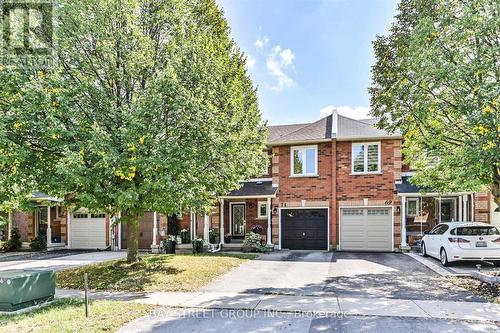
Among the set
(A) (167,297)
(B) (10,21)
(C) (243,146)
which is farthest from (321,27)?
(A) (167,297)

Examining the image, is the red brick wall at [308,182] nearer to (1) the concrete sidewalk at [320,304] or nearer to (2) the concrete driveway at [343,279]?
(2) the concrete driveway at [343,279]

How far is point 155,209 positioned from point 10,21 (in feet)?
23.1

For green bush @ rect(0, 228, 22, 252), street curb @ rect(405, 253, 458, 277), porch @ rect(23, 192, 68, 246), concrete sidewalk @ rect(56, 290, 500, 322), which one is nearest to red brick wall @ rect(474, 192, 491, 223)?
street curb @ rect(405, 253, 458, 277)

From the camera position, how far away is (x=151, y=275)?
465 inches

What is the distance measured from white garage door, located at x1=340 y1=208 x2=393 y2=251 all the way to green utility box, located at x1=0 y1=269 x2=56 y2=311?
46.5 feet

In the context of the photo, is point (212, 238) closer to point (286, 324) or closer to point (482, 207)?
point (286, 324)

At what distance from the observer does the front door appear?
21391 millimetres

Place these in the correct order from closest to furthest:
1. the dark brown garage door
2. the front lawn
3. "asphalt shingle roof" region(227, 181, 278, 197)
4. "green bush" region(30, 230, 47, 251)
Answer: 1. the front lawn
2. the dark brown garage door
3. "asphalt shingle roof" region(227, 181, 278, 197)
4. "green bush" region(30, 230, 47, 251)

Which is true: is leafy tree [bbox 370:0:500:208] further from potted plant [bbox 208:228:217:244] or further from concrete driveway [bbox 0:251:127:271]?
concrete driveway [bbox 0:251:127:271]

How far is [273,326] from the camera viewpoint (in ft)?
22.8

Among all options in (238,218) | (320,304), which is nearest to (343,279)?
(320,304)

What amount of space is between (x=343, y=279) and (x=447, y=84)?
21.5 ft

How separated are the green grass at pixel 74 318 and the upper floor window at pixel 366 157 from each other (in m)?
13.7

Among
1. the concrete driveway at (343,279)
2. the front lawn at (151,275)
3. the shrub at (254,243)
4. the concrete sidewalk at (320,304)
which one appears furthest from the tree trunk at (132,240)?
the shrub at (254,243)
